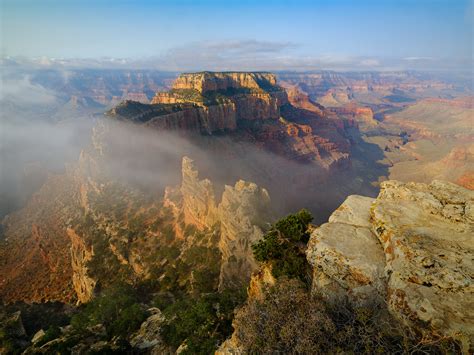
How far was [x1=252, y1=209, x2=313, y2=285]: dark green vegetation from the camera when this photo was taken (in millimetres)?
15664

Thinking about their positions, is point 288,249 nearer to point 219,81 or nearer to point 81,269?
point 81,269

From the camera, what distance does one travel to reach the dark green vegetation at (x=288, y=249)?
51.4 feet

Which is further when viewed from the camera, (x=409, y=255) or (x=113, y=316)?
(x=113, y=316)

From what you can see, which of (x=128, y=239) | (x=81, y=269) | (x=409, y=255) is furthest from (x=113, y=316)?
(x=409, y=255)

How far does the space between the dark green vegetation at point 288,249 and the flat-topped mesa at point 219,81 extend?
96677mm

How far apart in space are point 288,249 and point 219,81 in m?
111

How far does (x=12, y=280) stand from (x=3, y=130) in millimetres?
152333

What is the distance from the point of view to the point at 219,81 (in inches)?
4710

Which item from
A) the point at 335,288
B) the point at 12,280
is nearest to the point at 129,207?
the point at 12,280

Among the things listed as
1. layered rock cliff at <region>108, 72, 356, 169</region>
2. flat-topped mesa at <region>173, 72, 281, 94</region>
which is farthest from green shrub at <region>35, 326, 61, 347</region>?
flat-topped mesa at <region>173, 72, 281, 94</region>

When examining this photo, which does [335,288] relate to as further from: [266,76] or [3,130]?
[3,130]

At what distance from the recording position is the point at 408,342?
990 cm

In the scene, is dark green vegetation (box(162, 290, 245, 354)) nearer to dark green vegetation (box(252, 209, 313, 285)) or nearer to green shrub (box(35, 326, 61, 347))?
dark green vegetation (box(252, 209, 313, 285))

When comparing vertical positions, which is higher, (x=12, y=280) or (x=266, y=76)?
(x=266, y=76)
